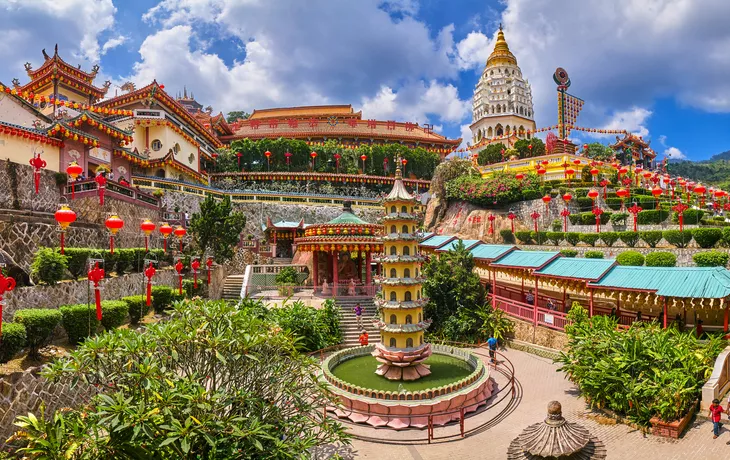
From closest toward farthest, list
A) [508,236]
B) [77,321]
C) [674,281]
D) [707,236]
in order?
[77,321]
[674,281]
[707,236]
[508,236]

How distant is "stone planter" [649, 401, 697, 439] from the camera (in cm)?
1009

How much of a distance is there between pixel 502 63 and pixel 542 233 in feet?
157

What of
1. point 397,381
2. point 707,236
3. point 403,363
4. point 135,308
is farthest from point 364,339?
point 707,236

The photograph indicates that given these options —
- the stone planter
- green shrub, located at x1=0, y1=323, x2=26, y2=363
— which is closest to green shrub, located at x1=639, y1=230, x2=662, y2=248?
the stone planter

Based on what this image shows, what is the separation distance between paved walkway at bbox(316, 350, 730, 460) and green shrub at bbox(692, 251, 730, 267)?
1145 cm

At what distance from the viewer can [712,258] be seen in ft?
65.1

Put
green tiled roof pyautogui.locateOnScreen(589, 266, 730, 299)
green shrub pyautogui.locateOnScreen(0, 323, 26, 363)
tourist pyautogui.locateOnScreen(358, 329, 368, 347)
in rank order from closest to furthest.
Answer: green shrub pyautogui.locateOnScreen(0, 323, 26, 363) → green tiled roof pyautogui.locateOnScreen(589, 266, 730, 299) → tourist pyautogui.locateOnScreen(358, 329, 368, 347)

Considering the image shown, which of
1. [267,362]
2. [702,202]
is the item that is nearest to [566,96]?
[702,202]

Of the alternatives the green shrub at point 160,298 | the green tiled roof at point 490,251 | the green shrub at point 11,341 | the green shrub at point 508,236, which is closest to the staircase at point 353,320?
the green tiled roof at point 490,251

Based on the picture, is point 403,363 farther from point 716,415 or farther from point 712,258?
point 712,258

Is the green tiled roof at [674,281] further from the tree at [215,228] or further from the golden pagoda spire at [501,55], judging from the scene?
the golden pagoda spire at [501,55]

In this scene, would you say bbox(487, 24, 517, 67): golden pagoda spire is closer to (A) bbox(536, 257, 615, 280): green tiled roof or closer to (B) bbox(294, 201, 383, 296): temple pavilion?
(B) bbox(294, 201, 383, 296): temple pavilion

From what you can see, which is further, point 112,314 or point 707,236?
point 707,236

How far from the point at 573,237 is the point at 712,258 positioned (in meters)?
8.88
